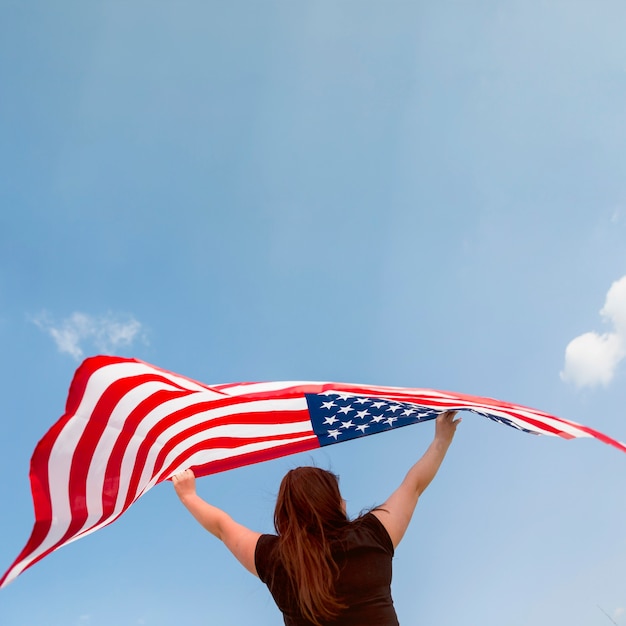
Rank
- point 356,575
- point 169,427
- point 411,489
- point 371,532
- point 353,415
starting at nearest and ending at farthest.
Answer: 1. point 356,575
2. point 371,532
3. point 411,489
4. point 169,427
5. point 353,415

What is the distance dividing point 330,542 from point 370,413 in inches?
105

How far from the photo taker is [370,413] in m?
5.95

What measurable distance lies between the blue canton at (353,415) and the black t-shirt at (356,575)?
225 centimetres

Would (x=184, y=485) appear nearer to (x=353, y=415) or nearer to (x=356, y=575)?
(x=356, y=575)

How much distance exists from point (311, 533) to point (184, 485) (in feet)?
5.02

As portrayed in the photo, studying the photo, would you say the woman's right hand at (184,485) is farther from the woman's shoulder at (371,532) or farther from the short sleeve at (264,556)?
the woman's shoulder at (371,532)

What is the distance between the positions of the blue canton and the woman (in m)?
1.87

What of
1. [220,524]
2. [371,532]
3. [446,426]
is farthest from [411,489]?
[220,524]

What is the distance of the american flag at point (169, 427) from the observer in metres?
4.74

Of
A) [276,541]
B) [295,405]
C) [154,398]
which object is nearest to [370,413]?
[295,405]

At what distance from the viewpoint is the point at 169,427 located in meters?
5.93

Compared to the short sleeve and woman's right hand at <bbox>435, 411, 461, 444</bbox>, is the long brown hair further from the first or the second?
woman's right hand at <bbox>435, 411, 461, 444</bbox>

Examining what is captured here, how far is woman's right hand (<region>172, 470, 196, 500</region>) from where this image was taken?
452 centimetres

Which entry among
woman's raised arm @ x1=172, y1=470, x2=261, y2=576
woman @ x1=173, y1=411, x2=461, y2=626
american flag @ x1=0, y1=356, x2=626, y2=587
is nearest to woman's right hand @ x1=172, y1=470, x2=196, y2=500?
woman's raised arm @ x1=172, y1=470, x2=261, y2=576
